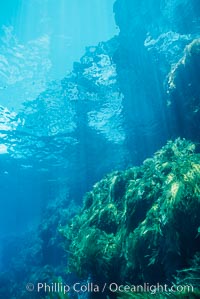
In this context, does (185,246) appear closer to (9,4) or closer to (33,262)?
(9,4)

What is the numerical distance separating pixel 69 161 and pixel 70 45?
39.5 feet

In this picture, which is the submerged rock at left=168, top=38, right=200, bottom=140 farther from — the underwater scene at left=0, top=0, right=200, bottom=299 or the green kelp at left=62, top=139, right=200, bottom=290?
the green kelp at left=62, top=139, right=200, bottom=290

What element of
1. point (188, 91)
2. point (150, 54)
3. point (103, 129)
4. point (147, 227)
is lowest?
point (147, 227)

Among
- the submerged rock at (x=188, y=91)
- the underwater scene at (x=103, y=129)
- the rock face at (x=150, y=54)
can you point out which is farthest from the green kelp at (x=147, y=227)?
the rock face at (x=150, y=54)

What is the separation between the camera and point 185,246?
465 centimetres

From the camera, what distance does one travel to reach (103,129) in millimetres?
23438

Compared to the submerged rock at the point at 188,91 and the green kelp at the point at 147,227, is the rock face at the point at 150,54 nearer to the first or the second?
the submerged rock at the point at 188,91

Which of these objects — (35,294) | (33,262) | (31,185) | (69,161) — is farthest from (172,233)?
(31,185)

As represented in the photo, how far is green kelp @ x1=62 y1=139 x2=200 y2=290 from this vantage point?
462 centimetres

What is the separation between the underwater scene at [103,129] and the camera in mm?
5176

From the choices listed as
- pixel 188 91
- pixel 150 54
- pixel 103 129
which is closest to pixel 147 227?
pixel 188 91

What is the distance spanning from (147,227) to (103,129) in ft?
61.2

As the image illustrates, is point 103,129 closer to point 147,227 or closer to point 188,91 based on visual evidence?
point 188,91

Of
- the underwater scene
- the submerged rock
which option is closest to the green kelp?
the underwater scene
